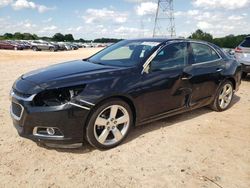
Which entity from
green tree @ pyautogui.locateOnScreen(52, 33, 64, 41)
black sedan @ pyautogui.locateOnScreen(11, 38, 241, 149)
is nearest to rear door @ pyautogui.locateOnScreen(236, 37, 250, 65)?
black sedan @ pyautogui.locateOnScreen(11, 38, 241, 149)

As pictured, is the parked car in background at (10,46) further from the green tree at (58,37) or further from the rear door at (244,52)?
the green tree at (58,37)

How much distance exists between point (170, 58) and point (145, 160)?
6.02 feet

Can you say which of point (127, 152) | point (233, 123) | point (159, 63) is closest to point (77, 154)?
point (127, 152)

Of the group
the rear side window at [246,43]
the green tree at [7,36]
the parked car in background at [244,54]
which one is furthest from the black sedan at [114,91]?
the green tree at [7,36]

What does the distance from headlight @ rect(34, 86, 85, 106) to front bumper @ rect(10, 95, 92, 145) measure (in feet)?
0.27

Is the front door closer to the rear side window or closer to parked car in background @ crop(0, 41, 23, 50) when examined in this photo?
the rear side window

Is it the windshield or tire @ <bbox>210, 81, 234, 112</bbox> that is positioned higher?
the windshield

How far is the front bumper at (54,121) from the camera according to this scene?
3.50 m

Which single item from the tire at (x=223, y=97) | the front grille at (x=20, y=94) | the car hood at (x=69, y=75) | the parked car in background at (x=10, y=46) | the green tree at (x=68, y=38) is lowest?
the green tree at (x=68, y=38)

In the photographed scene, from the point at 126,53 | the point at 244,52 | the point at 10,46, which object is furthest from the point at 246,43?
the point at 10,46

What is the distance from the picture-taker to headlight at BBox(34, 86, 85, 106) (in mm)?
3574

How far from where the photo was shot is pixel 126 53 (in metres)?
4.96

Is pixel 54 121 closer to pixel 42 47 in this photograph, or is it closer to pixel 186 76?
pixel 186 76

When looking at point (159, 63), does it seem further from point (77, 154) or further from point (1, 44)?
point (1, 44)
